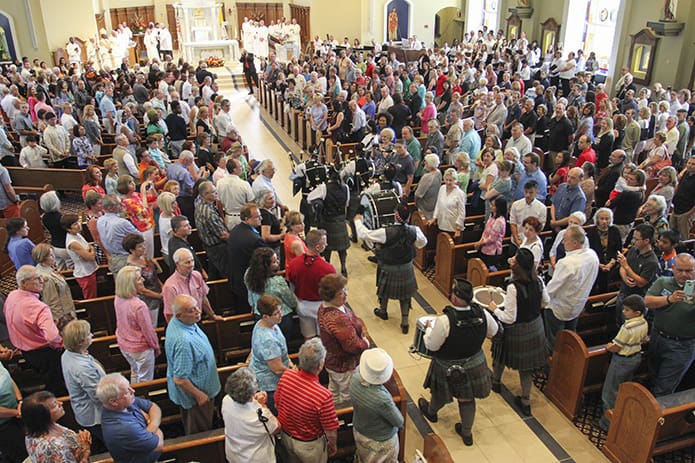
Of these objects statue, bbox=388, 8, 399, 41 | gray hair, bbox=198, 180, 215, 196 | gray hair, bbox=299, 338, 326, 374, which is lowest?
gray hair, bbox=299, 338, 326, 374

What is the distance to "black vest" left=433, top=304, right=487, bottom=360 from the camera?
3.84m

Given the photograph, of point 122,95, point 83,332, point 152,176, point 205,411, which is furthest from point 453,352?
point 122,95

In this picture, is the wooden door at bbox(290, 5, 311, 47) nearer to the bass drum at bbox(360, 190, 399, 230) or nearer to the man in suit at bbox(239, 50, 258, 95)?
the man in suit at bbox(239, 50, 258, 95)

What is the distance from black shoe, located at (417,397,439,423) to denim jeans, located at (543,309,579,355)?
46.3 inches

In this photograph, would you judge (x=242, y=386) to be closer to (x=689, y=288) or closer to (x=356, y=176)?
(x=689, y=288)

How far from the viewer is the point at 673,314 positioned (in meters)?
4.12

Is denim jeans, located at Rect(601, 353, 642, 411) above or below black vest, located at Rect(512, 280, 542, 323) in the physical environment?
below

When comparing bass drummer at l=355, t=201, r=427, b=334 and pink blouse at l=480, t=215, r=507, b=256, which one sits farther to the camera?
pink blouse at l=480, t=215, r=507, b=256

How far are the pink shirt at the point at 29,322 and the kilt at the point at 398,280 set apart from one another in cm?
291

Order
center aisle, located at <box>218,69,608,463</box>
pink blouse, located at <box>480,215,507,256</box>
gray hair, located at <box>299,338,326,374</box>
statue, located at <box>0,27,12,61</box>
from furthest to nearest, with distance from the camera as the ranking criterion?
statue, located at <box>0,27,12,61</box> < pink blouse, located at <box>480,215,507,256</box> < center aisle, located at <box>218,69,608,463</box> < gray hair, located at <box>299,338,326,374</box>

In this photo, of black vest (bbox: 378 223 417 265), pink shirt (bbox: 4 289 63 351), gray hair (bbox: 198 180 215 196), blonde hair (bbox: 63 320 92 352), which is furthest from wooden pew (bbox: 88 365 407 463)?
gray hair (bbox: 198 180 215 196)

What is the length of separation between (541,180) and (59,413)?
17.6 ft

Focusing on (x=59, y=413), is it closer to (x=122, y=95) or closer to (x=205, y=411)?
(x=205, y=411)

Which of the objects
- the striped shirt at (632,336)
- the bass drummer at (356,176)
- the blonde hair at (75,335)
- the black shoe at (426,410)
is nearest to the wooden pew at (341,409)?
the black shoe at (426,410)
